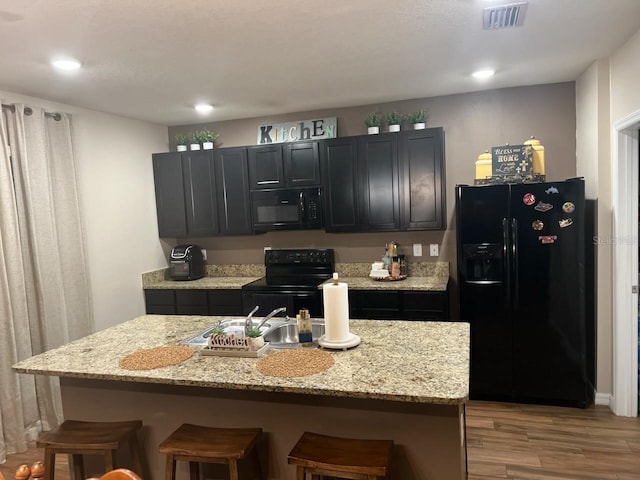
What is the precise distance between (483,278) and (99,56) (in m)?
3.11

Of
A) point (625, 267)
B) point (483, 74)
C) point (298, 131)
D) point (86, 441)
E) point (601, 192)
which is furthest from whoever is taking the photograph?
point (298, 131)

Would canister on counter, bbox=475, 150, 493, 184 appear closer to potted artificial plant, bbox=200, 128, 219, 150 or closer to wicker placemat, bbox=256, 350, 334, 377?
wicker placemat, bbox=256, 350, 334, 377

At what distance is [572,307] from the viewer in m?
3.33

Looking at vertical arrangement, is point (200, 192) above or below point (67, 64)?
below

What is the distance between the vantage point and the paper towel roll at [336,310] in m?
2.02

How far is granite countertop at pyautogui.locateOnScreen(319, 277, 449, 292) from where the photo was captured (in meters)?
3.69

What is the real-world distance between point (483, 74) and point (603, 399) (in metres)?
2.68

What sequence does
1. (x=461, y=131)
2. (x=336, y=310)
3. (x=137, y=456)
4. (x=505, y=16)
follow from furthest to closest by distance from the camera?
1. (x=461, y=131)
2. (x=505, y=16)
3. (x=137, y=456)
4. (x=336, y=310)

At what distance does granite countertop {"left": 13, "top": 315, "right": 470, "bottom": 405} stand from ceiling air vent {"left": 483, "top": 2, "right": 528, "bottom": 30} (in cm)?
165

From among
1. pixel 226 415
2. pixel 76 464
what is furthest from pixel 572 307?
pixel 76 464

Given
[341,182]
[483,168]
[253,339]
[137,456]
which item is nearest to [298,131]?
[341,182]

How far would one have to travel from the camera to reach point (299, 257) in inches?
179

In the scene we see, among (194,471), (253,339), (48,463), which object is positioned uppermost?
(253,339)

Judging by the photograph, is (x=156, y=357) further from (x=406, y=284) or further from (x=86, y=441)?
(x=406, y=284)
